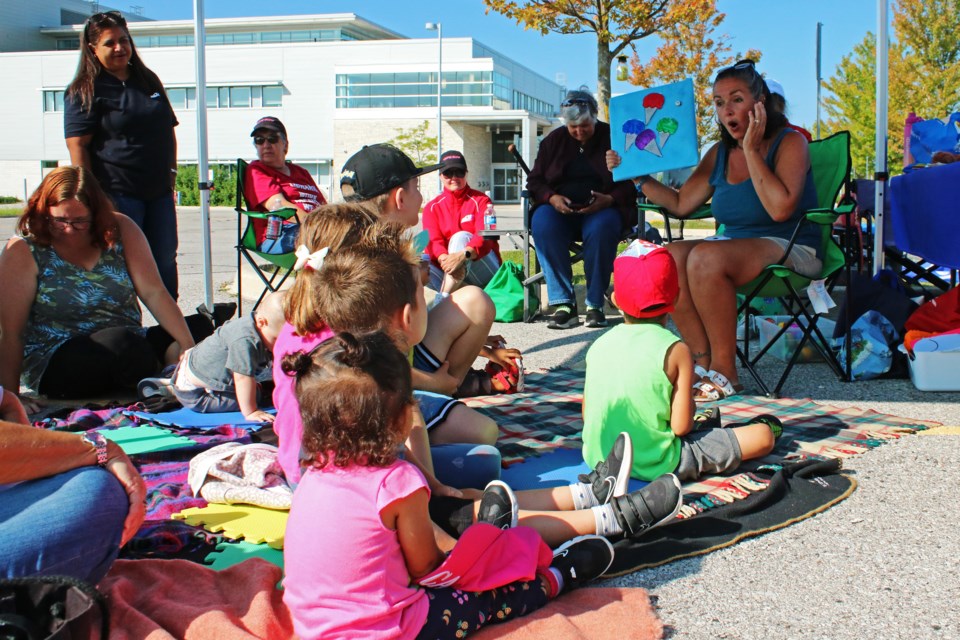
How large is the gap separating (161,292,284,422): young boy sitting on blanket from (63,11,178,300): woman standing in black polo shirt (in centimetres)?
145

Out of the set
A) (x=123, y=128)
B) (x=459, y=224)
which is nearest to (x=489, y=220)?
(x=459, y=224)

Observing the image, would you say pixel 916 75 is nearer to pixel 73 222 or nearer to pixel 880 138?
pixel 880 138

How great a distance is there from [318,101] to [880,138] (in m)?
42.8

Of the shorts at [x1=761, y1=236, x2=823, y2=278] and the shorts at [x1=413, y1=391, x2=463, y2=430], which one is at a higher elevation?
the shorts at [x1=761, y1=236, x2=823, y2=278]

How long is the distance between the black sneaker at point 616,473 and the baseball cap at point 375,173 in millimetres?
1298

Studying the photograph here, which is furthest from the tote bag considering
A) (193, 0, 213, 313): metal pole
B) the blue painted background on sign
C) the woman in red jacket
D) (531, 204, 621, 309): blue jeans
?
(193, 0, 213, 313): metal pole

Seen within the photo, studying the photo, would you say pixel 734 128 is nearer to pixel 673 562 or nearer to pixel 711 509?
pixel 711 509

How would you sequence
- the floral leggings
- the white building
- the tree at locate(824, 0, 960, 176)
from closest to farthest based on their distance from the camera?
the floral leggings < the tree at locate(824, 0, 960, 176) < the white building

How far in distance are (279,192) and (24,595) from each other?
15.1ft

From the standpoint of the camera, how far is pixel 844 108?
2089 centimetres

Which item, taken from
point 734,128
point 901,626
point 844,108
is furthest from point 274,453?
point 844,108

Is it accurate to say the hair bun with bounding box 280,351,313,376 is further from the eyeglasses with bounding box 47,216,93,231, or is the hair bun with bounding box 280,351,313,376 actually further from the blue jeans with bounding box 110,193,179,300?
the blue jeans with bounding box 110,193,179,300

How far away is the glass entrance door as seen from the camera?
152 feet

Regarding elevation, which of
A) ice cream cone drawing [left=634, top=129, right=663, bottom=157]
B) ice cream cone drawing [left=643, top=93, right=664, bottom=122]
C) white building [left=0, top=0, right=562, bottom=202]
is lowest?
ice cream cone drawing [left=634, top=129, right=663, bottom=157]
